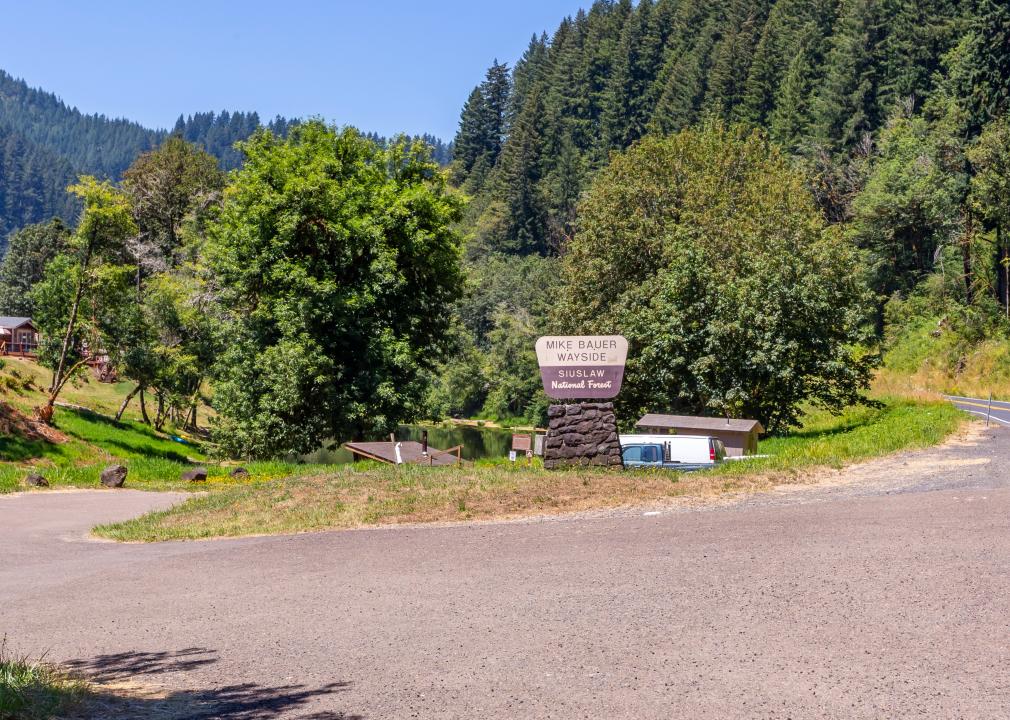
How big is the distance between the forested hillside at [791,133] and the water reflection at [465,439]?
3.93 m

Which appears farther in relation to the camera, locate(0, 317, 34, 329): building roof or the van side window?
locate(0, 317, 34, 329): building roof

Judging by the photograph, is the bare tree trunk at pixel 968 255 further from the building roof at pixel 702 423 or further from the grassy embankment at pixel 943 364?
the building roof at pixel 702 423

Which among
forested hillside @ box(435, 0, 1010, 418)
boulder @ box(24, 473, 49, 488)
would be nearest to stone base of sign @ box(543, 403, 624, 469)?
boulder @ box(24, 473, 49, 488)

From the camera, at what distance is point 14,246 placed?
121750 mm

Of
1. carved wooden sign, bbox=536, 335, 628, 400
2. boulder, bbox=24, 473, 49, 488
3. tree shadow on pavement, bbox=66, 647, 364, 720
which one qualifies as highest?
carved wooden sign, bbox=536, 335, 628, 400

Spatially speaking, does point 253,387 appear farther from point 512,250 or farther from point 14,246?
point 512,250

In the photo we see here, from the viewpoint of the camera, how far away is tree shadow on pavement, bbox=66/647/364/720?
7367mm

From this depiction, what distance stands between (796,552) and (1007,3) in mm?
71204

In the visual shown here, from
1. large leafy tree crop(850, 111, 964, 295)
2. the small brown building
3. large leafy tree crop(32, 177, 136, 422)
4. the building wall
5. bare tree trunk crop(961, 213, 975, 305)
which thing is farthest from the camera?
large leafy tree crop(850, 111, 964, 295)

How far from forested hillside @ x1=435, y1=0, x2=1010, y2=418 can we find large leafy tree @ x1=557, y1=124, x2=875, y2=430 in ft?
7.45

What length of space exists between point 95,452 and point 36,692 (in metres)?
35.9

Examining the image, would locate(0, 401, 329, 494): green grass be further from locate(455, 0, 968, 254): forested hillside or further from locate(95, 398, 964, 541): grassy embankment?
locate(455, 0, 968, 254): forested hillside

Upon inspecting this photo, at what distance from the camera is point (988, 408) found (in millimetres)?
31562

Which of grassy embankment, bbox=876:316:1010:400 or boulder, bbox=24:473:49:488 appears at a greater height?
grassy embankment, bbox=876:316:1010:400
